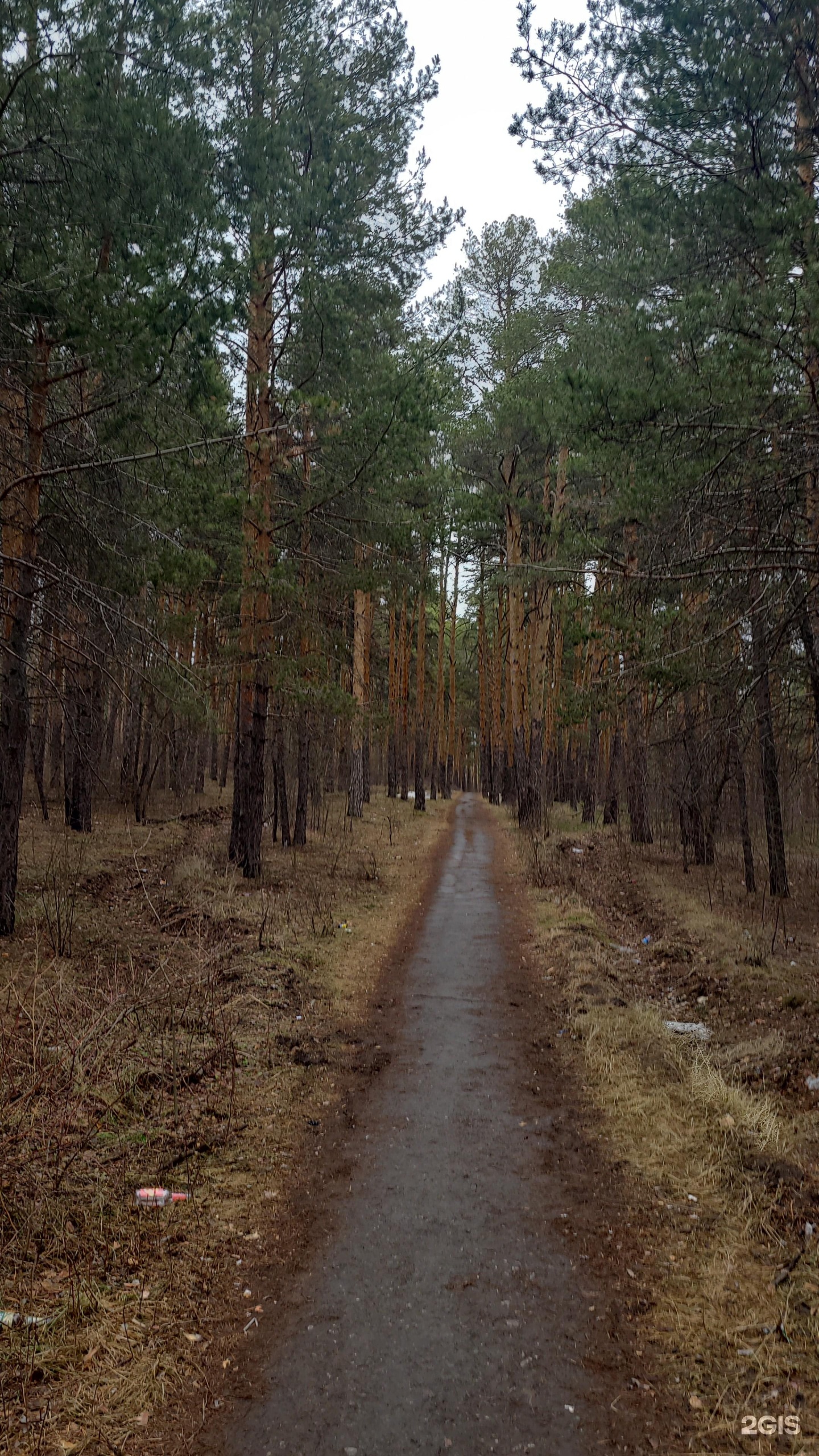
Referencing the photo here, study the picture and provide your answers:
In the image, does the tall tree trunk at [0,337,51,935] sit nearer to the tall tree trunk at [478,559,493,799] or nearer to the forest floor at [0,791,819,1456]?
the forest floor at [0,791,819,1456]

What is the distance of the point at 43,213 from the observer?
7438 mm

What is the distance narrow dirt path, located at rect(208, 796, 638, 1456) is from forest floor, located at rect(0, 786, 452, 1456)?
24 cm

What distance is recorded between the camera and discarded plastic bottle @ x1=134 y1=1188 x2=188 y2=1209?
423cm

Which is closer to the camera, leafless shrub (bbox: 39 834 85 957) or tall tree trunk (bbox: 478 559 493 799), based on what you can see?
leafless shrub (bbox: 39 834 85 957)

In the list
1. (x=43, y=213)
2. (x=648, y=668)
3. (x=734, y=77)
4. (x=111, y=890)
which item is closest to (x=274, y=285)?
(x=43, y=213)

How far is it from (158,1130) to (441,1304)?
2229 millimetres

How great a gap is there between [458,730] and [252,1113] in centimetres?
5169

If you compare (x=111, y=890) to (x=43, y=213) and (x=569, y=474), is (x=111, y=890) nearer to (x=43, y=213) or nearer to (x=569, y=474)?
(x=43, y=213)

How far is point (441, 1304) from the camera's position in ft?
11.8

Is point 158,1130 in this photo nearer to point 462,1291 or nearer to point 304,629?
point 462,1291

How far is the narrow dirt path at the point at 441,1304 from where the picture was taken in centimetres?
292

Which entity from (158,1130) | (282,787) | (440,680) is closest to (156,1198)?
(158,1130)

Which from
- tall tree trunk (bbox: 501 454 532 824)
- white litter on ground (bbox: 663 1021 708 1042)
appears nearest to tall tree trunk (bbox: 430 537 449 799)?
tall tree trunk (bbox: 501 454 532 824)

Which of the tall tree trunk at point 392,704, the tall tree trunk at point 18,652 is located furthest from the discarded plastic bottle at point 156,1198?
the tall tree trunk at point 392,704
